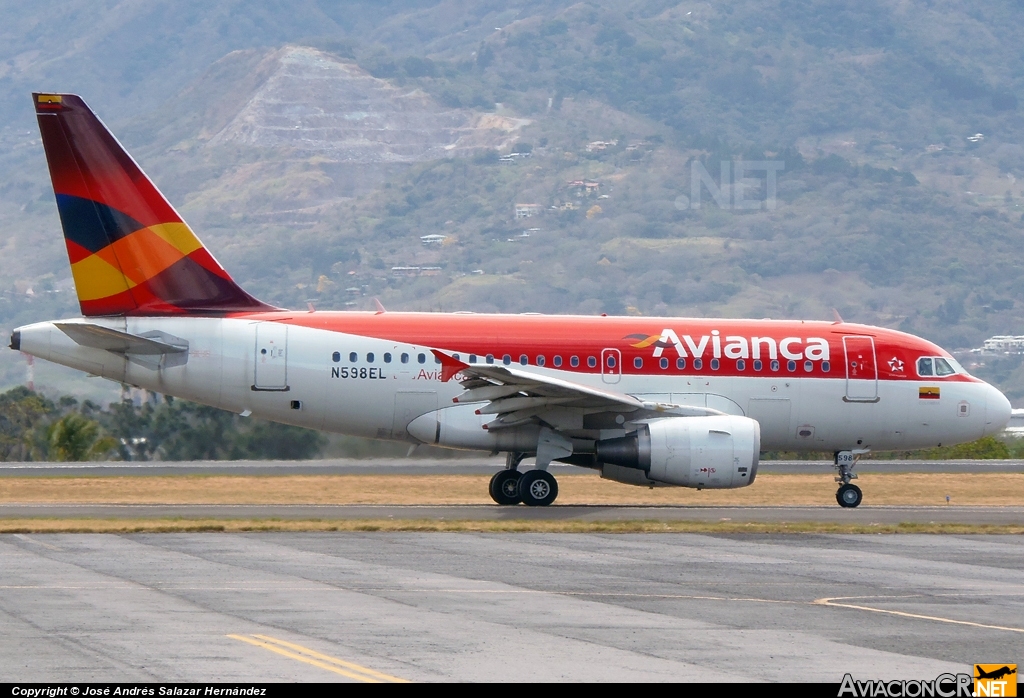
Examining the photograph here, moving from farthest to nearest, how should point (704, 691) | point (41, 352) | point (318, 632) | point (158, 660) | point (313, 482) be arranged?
1. point (313, 482)
2. point (41, 352)
3. point (318, 632)
4. point (158, 660)
5. point (704, 691)

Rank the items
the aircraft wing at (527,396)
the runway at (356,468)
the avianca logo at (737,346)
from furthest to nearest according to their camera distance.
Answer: the runway at (356,468), the avianca logo at (737,346), the aircraft wing at (527,396)

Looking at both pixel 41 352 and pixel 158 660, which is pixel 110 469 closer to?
pixel 41 352

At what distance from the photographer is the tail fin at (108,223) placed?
87.0 ft

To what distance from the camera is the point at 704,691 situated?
11.0 m

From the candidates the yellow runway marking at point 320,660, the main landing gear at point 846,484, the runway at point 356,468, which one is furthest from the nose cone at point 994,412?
the yellow runway marking at point 320,660

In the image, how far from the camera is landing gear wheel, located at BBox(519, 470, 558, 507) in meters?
26.2

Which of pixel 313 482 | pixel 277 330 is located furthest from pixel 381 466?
pixel 277 330

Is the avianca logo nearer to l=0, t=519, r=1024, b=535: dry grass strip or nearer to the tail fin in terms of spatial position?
l=0, t=519, r=1024, b=535: dry grass strip

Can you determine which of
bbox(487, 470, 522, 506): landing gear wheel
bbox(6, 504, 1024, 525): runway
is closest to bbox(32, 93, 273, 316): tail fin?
bbox(6, 504, 1024, 525): runway

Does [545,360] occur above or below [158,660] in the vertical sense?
above

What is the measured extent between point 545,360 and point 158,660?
15590 millimetres

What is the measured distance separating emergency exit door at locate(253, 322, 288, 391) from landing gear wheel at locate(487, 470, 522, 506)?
4119 millimetres

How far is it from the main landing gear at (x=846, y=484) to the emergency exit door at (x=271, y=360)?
1033 centimetres

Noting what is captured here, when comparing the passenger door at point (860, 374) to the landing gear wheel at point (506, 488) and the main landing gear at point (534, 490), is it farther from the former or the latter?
the landing gear wheel at point (506, 488)
